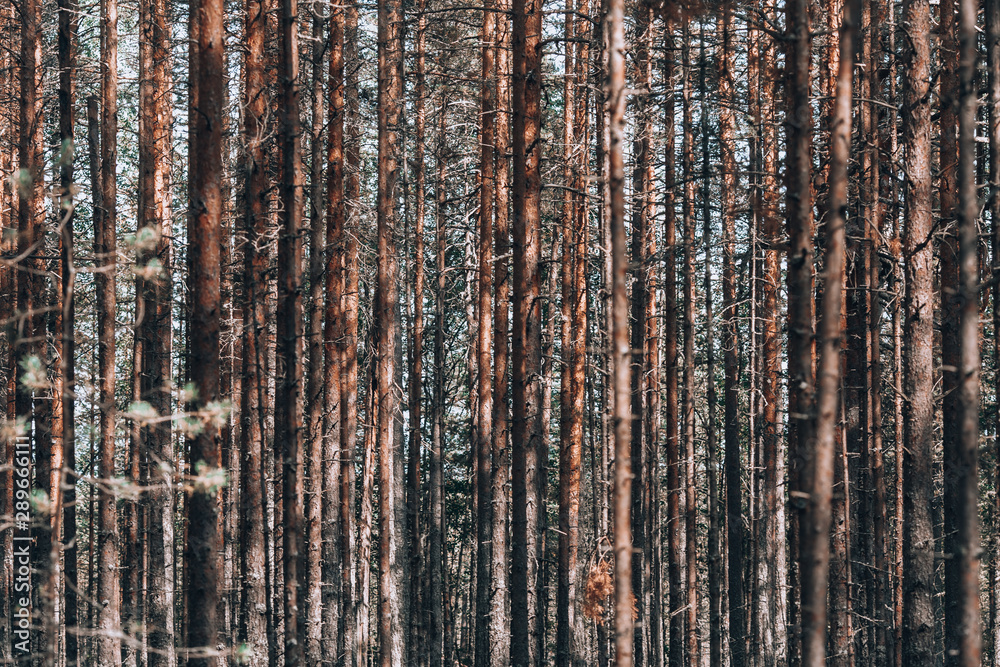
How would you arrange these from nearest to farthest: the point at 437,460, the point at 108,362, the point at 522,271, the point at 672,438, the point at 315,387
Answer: the point at 522,271 < the point at 108,362 < the point at 315,387 < the point at 672,438 < the point at 437,460

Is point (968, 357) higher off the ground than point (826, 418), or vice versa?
point (968, 357)

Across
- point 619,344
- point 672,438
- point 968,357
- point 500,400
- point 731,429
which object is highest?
point 619,344

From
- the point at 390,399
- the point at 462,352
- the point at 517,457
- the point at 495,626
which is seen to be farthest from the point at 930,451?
the point at 462,352

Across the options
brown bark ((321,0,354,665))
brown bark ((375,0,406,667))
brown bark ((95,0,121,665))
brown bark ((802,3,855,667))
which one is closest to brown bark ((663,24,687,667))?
brown bark ((375,0,406,667))

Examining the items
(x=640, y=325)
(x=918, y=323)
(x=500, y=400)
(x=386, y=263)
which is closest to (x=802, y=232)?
(x=918, y=323)

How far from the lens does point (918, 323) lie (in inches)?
406

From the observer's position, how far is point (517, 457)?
11.8 m

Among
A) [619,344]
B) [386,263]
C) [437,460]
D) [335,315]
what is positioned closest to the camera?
[619,344]

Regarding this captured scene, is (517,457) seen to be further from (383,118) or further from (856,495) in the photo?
(856,495)

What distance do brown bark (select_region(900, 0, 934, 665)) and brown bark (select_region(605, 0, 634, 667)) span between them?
14.2 ft

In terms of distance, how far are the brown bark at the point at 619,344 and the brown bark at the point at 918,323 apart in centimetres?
433

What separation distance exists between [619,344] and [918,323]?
4476mm

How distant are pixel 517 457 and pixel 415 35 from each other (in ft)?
31.1

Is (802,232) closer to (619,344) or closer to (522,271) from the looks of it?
(619,344)
